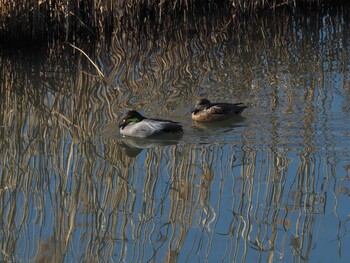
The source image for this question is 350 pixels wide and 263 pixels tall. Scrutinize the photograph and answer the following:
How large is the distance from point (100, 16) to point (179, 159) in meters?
3.81

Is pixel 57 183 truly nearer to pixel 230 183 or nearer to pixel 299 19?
pixel 230 183

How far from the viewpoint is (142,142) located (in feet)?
20.8

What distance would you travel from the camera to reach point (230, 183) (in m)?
5.40

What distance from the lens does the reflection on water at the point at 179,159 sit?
4664 mm

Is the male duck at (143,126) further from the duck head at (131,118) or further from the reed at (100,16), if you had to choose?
the reed at (100,16)

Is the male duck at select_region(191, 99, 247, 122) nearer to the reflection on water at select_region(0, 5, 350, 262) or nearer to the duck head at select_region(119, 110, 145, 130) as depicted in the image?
the reflection on water at select_region(0, 5, 350, 262)

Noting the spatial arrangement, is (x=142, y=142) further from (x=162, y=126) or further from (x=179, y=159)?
(x=179, y=159)

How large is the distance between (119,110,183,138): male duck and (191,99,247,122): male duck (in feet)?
0.92

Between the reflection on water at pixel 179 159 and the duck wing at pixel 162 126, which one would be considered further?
the duck wing at pixel 162 126

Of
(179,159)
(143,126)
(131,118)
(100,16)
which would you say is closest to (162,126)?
(143,126)

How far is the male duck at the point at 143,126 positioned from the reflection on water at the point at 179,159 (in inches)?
3.0

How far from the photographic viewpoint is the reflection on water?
15.3 ft

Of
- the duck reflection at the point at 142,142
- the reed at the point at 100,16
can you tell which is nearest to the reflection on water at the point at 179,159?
the duck reflection at the point at 142,142

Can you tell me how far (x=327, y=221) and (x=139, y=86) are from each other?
3129 millimetres
